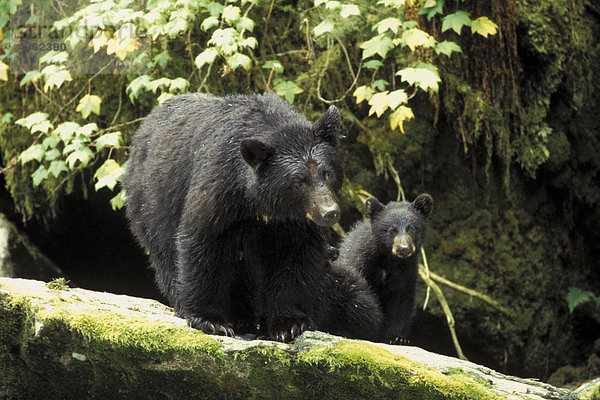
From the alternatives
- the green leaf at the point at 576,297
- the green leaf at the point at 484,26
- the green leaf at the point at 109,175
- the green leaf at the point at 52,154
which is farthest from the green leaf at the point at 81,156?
the green leaf at the point at 576,297

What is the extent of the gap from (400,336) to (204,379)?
2920 mm

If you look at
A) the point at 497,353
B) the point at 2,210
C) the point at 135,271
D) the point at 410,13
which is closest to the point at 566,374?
the point at 497,353

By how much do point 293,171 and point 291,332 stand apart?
100 centimetres

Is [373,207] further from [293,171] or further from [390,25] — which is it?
[293,171]

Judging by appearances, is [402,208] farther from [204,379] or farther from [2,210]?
[2,210]

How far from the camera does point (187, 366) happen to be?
388 cm

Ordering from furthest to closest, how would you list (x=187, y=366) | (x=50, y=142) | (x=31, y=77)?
(x=31, y=77)
(x=50, y=142)
(x=187, y=366)

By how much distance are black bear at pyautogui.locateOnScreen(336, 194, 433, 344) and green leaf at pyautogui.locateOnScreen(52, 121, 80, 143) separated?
2978mm

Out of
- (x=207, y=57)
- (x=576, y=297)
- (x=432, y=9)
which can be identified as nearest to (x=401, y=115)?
(x=432, y=9)

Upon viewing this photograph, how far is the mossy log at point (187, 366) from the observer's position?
12.5ft

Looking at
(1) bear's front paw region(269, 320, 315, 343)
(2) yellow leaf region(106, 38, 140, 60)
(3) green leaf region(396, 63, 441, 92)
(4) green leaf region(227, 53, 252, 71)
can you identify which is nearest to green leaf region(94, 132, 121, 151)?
(2) yellow leaf region(106, 38, 140, 60)

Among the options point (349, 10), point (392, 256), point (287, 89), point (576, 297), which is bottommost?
point (576, 297)

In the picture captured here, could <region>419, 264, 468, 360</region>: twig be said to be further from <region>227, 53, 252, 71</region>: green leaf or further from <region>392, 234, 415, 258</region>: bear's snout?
<region>227, 53, 252, 71</region>: green leaf

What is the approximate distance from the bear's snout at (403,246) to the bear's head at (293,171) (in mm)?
2324
